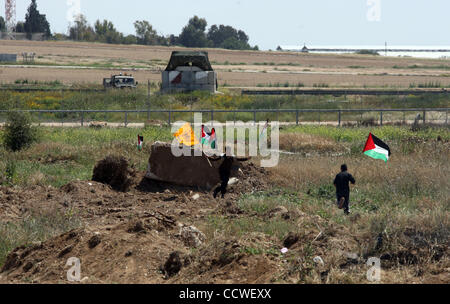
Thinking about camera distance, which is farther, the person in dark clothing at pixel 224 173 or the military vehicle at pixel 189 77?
the military vehicle at pixel 189 77

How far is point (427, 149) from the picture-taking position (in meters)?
24.8

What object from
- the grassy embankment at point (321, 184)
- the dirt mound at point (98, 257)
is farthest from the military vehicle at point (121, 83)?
the dirt mound at point (98, 257)

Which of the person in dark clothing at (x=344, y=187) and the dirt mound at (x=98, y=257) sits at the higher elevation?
the person in dark clothing at (x=344, y=187)

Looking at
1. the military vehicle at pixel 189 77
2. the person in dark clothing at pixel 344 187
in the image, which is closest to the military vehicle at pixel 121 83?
the military vehicle at pixel 189 77

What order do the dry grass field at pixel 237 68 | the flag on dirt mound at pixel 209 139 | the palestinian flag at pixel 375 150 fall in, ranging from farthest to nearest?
the dry grass field at pixel 237 68 < the flag on dirt mound at pixel 209 139 < the palestinian flag at pixel 375 150

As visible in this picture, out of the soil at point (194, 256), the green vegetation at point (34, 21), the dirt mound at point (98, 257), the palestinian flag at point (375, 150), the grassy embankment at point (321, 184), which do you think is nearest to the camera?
the soil at point (194, 256)

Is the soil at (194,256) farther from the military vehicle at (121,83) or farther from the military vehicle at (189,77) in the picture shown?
the military vehicle at (121,83)

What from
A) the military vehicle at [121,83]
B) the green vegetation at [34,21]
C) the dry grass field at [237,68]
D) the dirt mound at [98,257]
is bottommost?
the dirt mound at [98,257]

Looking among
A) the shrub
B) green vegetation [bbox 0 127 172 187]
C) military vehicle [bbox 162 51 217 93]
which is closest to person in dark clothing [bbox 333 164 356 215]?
green vegetation [bbox 0 127 172 187]

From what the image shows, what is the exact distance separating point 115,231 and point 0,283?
228 centimetres

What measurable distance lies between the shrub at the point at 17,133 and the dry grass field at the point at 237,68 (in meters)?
35.9

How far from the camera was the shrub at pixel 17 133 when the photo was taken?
982 inches

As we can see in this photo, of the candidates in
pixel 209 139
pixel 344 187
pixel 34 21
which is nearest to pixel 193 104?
pixel 209 139
